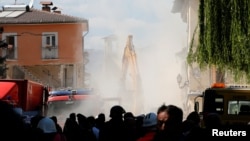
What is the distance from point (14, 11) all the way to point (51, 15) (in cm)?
376

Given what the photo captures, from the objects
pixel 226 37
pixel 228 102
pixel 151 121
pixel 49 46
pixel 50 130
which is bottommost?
pixel 228 102

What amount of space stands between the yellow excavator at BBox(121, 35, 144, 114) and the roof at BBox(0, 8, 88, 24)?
443 cm

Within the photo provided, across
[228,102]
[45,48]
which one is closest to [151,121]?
[228,102]

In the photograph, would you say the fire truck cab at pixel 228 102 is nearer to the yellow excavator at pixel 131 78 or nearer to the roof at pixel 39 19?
the yellow excavator at pixel 131 78

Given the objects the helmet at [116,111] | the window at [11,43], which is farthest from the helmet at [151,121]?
the window at [11,43]

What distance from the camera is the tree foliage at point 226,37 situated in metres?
17.7

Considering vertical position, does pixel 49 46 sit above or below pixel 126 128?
above

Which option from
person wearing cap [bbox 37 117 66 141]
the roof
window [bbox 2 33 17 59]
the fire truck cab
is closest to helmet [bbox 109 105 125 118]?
person wearing cap [bbox 37 117 66 141]

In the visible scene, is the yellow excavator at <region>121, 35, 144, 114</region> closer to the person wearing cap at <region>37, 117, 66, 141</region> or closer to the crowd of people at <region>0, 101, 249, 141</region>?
the crowd of people at <region>0, 101, 249, 141</region>

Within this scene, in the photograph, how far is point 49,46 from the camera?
45.2 meters

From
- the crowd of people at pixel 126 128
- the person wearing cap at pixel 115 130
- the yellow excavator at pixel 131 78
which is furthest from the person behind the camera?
the yellow excavator at pixel 131 78

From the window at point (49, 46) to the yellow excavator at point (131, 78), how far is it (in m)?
5.24

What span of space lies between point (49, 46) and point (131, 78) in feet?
22.0

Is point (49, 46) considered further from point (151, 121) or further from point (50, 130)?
point (151, 121)
